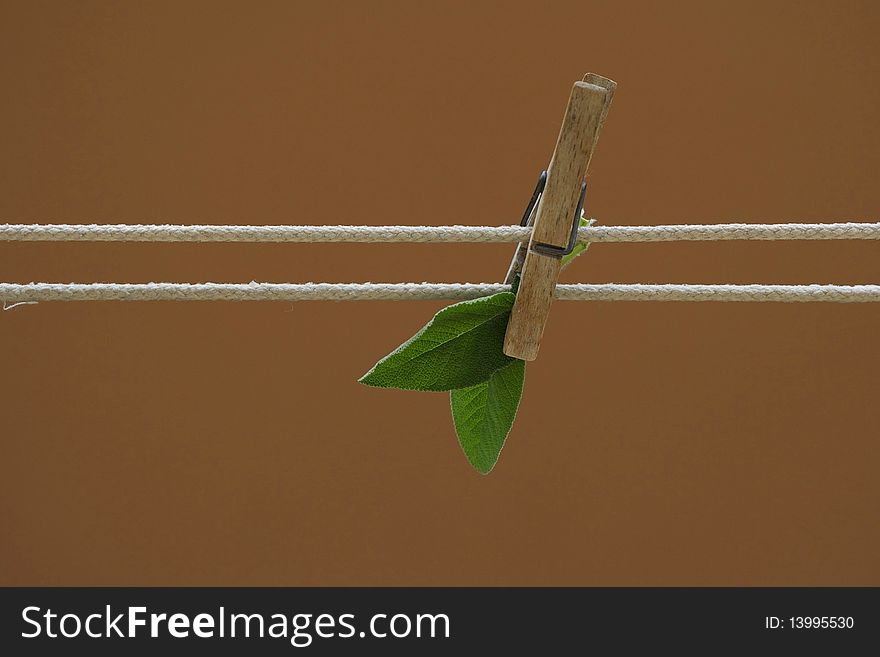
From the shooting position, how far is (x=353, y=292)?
0.39 metres

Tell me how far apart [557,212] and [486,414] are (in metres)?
0.12

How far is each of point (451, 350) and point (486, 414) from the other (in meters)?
0.05

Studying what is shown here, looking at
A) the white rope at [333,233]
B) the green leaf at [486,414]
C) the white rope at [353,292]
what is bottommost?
the green leaf at [486,414]

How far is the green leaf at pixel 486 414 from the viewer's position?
1.38ft

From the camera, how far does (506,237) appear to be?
386 millimetres

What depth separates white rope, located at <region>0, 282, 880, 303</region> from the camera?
39 centimetres

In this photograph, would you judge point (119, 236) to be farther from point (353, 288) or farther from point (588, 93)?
point (588, 93)

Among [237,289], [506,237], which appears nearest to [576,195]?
[506,237]

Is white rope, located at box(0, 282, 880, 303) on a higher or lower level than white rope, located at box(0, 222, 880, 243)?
lower

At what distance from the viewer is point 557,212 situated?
36 centimetres

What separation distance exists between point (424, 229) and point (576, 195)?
0.07m

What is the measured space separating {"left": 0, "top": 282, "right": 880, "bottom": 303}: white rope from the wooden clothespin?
2 centimetres

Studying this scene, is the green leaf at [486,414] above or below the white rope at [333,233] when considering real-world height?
below

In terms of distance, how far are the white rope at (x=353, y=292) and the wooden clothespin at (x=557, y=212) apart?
0.02m
